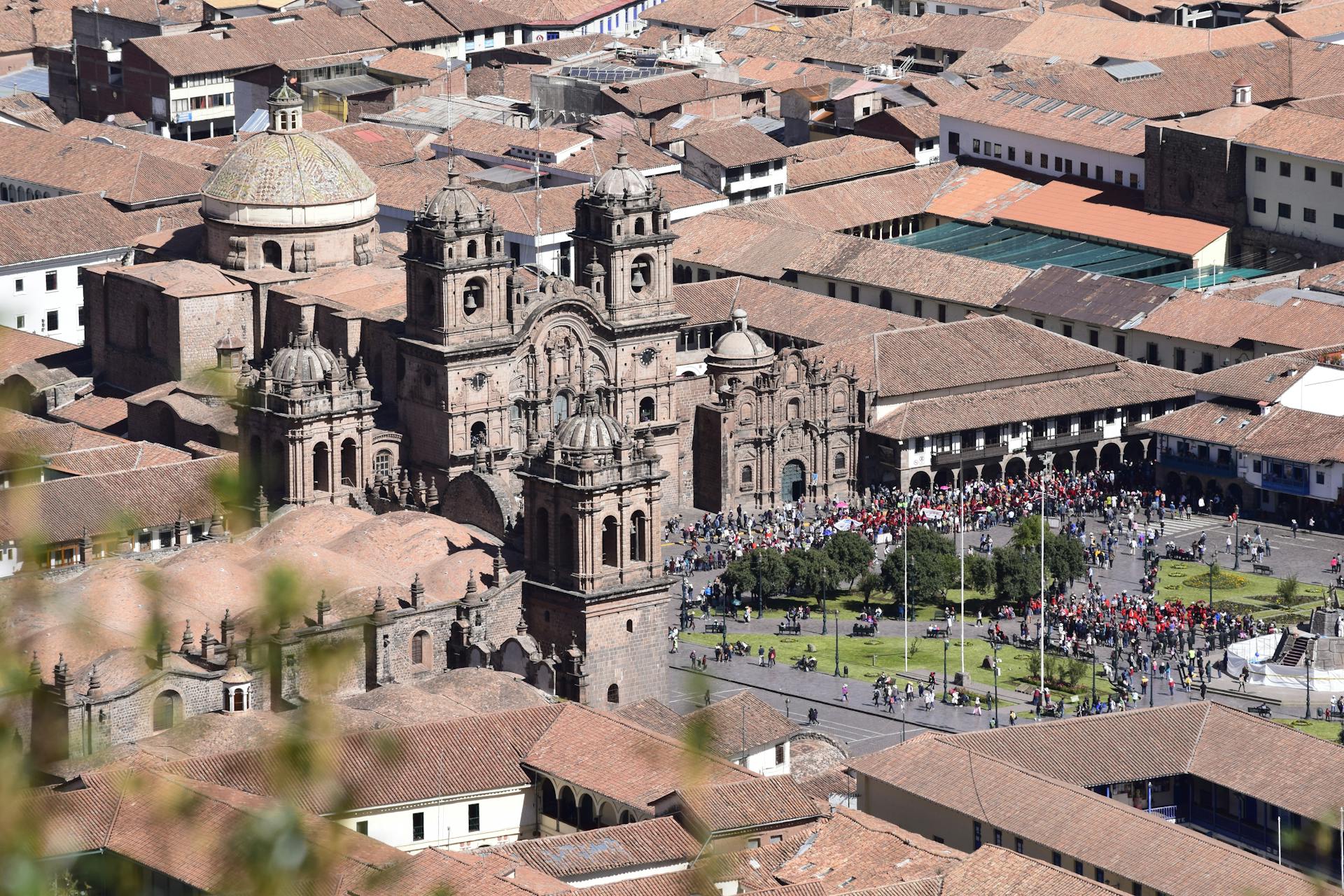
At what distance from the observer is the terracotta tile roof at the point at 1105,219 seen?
127 meters

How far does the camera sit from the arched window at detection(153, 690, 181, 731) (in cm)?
7250

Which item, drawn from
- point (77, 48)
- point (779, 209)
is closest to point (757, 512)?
point (779, 209)

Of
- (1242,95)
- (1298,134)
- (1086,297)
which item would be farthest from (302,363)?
(1242,95)

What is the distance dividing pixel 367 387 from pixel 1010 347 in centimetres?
3042

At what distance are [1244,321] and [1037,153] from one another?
2629 centimetres

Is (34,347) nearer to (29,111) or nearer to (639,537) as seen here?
(639,537)

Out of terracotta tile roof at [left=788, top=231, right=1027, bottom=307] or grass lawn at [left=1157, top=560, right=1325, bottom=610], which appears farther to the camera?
terracotta tile roof at [left=788, top=231, right=1027, bottom=307]

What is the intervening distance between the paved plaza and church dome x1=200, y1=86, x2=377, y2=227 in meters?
18.6

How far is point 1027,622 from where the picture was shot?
92.4 metres

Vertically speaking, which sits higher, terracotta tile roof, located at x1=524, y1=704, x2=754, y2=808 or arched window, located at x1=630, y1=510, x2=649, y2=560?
arched window, located at x1=630, y1=510, x2=649, y2=560

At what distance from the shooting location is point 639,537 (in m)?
81.3

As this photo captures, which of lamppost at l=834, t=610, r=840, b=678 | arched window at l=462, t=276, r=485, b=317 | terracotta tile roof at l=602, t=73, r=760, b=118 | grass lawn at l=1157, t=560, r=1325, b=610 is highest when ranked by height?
arched window at l=462, t=276, r=485, b=317

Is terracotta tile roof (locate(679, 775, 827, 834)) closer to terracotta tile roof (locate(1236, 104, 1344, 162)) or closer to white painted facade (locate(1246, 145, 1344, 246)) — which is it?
white painted facade (locate(1246, 145, 1344, 246))

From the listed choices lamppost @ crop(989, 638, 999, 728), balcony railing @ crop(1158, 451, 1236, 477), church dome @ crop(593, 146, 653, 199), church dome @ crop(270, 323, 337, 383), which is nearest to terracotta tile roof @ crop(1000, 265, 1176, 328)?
balcony railing @ crop(1158, 451, 1236, 477)
